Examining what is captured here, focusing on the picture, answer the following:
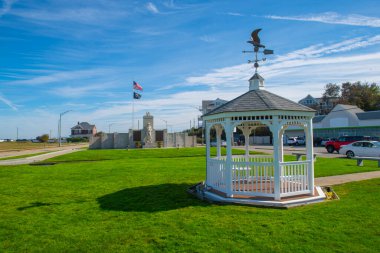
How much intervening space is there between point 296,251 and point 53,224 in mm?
5574

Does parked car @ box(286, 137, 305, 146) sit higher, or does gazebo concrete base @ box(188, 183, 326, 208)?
parked car @ box(286, 137, 305, 146)

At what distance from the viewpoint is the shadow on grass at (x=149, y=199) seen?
870 cm

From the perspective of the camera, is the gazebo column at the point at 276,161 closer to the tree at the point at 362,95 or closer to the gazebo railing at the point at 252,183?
the gazebo railing at the point at 252,183

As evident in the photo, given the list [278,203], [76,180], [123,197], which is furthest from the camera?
[76,180]

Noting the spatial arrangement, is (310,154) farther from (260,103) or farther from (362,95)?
(362,95)

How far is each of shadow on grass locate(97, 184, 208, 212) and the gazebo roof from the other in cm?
310

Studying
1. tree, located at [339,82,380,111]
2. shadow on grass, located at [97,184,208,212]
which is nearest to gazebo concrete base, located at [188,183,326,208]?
shadow on grass, located at [97,184,208,212]

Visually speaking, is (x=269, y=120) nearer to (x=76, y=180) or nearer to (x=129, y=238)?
(x=129, y=238)

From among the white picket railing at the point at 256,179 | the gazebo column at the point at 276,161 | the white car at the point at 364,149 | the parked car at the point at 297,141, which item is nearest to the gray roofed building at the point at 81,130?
the parked car at the point at 297,141

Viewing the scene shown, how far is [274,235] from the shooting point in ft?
20.3

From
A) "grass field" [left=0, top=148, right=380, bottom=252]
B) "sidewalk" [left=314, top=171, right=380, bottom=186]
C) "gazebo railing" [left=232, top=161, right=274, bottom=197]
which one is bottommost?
"grass field" [left=0, top=148, right=380, bottom=252]

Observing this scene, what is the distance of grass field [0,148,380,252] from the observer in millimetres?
5785

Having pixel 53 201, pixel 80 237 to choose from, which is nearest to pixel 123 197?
pixel 53 201

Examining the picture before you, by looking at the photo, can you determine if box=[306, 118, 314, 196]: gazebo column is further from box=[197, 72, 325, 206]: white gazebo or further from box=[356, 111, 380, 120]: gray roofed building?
box=[356, 111, 380, 120]: gray roofed building
